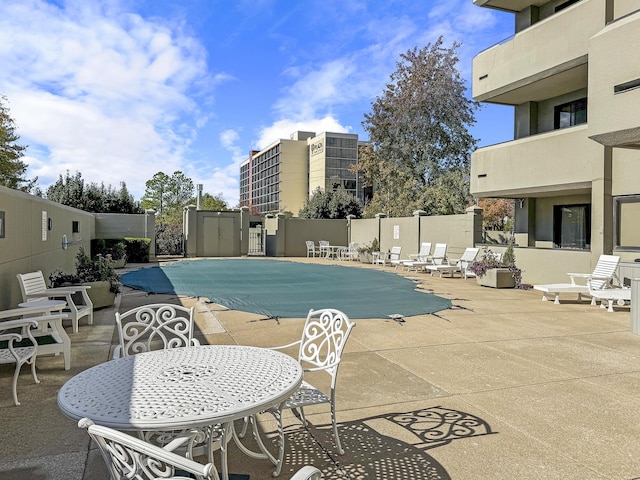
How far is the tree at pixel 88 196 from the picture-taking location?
25.6 metres

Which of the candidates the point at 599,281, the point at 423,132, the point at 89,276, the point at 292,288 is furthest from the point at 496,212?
the point at 89,276

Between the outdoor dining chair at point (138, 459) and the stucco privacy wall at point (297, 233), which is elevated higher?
the stucco privacy wall at point (297, 233)

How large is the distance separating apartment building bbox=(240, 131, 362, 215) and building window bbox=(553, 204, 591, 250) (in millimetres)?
61798

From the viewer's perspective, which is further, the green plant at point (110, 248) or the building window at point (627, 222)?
the green plant at point (110, 248)

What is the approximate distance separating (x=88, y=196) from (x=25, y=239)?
21.8 metres

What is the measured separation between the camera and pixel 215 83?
19.7 metres

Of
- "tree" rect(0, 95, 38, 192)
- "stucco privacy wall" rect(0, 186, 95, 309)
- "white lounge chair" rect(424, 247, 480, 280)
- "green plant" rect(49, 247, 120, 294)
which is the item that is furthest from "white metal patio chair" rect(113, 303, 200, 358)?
"tree" rect(0, 95, 38, 192)

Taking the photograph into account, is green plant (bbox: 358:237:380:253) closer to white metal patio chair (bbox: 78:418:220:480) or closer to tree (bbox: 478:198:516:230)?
white metal patio chair (bbox: 78:418:220:480)

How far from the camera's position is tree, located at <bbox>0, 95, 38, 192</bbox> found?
23.4m

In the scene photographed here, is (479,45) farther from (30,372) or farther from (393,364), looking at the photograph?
(30,372)

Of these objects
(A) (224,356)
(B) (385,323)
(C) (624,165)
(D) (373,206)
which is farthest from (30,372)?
(D) (373,206)

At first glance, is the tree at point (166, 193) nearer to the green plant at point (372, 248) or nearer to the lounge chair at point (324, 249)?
the lounge chair at point (324, 249)

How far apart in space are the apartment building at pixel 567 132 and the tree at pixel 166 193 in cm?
3447

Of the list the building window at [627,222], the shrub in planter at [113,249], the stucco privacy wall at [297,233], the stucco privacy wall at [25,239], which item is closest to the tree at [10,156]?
the shrub in planter at [113,249]
